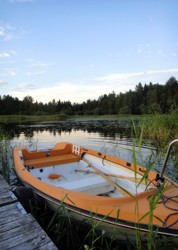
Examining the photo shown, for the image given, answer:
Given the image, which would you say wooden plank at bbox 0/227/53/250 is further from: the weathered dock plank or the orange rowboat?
the weathered dock plank

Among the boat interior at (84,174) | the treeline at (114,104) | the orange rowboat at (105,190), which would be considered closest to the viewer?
the orange rowboat at (105,190)

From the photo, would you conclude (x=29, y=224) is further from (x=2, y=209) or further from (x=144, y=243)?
(x=144, y=243)

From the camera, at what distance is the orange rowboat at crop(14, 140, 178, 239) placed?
2336 millimetres

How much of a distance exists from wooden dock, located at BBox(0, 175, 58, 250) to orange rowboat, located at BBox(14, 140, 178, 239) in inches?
18.7

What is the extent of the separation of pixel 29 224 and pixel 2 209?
0.62m

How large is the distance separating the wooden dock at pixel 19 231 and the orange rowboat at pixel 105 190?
474 millimetres

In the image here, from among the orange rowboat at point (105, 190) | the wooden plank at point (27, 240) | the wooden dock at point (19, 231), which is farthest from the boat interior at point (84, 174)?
the wooden plank at point (27, 240)

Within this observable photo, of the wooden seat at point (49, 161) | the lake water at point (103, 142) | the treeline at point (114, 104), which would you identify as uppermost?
the treeline at point (114, 104)

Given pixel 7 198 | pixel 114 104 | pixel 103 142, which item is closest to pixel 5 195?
pixel 7 198

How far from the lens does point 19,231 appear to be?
2330 millimetres

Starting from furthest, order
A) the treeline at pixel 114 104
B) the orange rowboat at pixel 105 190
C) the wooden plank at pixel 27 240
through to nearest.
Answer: the treeline at pixel 114 104
the orange rowboat at pixel 105 190
the wooden plank at pixel 27 240

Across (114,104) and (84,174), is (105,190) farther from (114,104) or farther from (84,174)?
(114,104)

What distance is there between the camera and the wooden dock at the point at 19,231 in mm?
2092

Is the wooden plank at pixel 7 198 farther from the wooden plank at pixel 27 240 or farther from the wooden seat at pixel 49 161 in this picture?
the wooden seat at pixel 49 161
